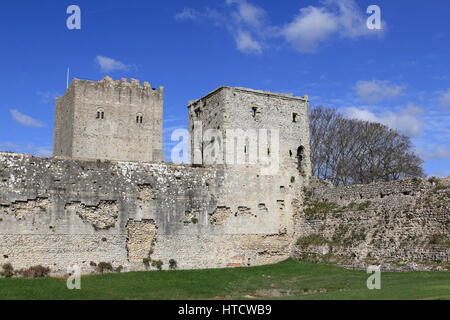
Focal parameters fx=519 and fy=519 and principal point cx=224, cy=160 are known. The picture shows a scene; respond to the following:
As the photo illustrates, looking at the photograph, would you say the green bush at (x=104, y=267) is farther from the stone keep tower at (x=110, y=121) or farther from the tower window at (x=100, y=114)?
the tower window at (x=100, y=114)

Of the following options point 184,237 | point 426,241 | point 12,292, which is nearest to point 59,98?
point 184,237

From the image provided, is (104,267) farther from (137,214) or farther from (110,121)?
(110,121)

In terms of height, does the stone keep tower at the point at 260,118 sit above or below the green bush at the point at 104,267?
above

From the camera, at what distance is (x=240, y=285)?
792 inches

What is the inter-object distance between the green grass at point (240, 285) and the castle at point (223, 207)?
152 cm

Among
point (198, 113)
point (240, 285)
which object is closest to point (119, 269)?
point (240, 285)

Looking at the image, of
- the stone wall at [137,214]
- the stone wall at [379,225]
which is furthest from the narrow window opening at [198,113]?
the stone wall at [379,225]

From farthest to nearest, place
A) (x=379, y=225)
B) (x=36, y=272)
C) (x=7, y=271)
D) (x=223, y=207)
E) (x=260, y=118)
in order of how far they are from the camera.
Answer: (x=260, y=118)
(x=223, y=207)
(x=379, y=225)
(x=36, y=272)
(x=7, y=271)

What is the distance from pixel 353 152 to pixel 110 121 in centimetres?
2109

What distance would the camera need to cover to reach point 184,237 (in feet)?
80.9

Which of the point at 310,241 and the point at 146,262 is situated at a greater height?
the point at 310,241

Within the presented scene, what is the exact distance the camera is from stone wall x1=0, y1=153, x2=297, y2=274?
70.4 ft

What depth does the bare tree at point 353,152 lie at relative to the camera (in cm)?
4244
